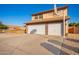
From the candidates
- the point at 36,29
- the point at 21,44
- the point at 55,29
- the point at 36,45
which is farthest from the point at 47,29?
the point at 21,44

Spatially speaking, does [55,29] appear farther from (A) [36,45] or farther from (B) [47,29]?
(A) [36,45]

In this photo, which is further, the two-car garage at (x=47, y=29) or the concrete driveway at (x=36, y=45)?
the two-car garage at (x=47, y=29)

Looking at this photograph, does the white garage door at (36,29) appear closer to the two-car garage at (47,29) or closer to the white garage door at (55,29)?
the two-car garage at (47,29)

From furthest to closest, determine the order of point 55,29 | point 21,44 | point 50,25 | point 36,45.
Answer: point 50,25 → point 55,29 → point 21,44 → point 36,45

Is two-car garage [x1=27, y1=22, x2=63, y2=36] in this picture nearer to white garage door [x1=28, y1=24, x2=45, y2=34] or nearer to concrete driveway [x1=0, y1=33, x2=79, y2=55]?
white garage door [x1=28, y1=24, x2=45, y2=34]

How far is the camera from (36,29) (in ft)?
28.0

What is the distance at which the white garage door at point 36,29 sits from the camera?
8.41 m

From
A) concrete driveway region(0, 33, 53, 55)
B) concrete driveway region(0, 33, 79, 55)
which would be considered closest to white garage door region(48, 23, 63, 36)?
concrete driveway region(0, 33, 79, 55)

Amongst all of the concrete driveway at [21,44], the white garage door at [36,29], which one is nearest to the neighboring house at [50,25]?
the white garage door at [36,29]

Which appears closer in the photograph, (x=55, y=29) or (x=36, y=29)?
(x=55, y=29)

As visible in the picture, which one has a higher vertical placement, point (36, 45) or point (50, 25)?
point (50, 25)

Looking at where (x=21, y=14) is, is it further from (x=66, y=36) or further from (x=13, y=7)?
(x=66, y=36)

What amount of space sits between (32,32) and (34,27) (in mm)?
357

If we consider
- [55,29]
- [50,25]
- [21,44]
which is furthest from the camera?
[50,25]
